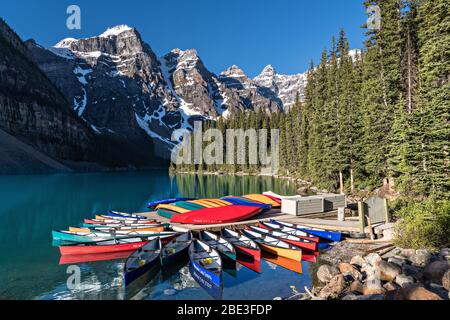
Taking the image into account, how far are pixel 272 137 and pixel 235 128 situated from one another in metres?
18.6

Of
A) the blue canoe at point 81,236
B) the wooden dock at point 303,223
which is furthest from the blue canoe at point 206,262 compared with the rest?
the blue canoe at point 81,236

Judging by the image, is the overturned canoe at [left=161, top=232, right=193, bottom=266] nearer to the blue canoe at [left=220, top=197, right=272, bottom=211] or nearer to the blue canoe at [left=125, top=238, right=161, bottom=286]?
the blue canoe at [left=125, top=238, right=161, bottom=286]

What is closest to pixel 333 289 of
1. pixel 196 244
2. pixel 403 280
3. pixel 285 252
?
pixel 403 280

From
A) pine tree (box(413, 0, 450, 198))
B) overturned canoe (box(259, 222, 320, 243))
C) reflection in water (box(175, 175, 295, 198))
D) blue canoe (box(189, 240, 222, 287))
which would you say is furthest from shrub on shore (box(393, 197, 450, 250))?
reflection in water (box(175, 175, 295, 198))

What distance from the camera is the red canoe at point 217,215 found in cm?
2347

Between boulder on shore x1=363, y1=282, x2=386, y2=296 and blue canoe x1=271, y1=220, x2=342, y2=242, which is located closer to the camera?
boulder on shore x1=363, y1=282, x2=386, y2=296

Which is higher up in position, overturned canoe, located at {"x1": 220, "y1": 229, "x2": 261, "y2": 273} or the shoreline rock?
the shoreline rock

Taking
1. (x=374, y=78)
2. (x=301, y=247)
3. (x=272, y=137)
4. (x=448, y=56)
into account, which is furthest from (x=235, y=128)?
(x=301, y=247)

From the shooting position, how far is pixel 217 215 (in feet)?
80.0

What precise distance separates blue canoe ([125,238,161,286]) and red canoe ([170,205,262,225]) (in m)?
4.56

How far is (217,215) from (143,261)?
9190 mm

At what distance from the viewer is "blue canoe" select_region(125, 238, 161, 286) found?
14419mm

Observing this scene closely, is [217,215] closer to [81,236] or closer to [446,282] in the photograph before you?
[81,236]
